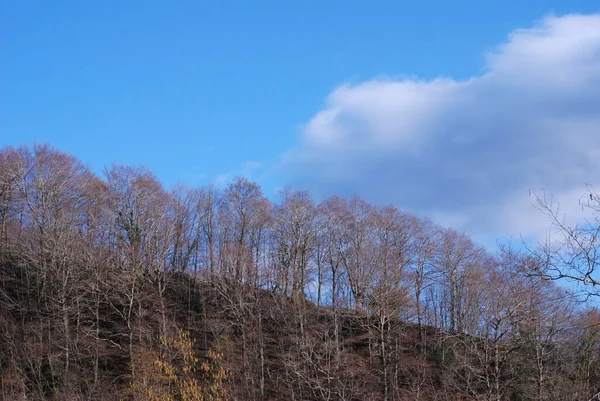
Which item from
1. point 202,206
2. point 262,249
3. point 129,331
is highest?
point 202,206

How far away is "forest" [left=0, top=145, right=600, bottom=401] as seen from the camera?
40.4m

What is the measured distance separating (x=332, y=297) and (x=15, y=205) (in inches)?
1086

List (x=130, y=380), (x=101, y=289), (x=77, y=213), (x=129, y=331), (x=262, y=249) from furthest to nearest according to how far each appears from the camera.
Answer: (x=262, y=249)
(x=77, y=213)
(x=101, y=289)
(x=129, y=331)
(x=130, y=380)

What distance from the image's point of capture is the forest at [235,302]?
40438 mm

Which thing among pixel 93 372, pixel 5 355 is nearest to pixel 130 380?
pixel 93 372

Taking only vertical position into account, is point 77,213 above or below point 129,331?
above

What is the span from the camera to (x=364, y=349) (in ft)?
169

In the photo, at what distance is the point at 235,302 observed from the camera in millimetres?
53469

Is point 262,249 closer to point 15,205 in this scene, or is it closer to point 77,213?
point 77,213

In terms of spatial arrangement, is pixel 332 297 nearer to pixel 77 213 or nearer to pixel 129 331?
pixel 129 331

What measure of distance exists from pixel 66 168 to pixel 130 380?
24228mm

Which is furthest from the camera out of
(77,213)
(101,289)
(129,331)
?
(77,213)

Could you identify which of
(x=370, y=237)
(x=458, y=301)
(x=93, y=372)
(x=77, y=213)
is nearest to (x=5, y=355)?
(x=93, y=372)

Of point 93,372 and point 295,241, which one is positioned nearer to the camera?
point 93,372
